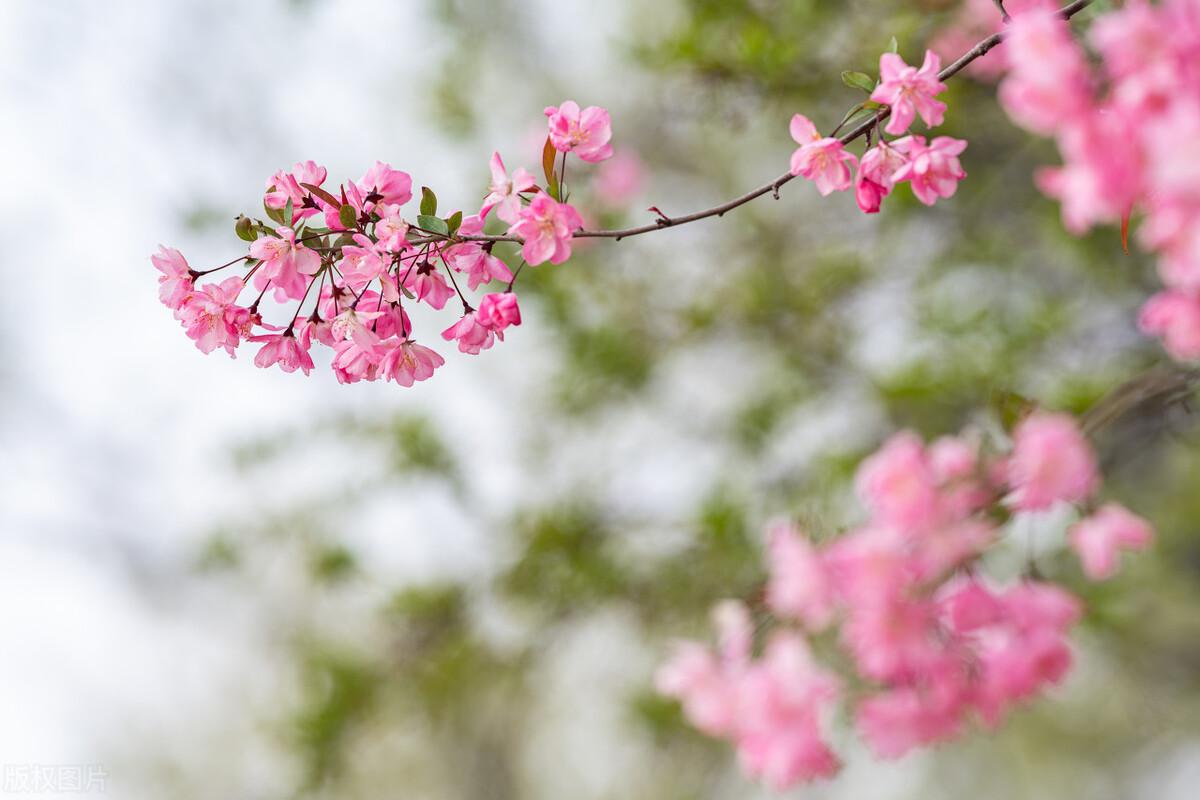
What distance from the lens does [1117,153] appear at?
1.33 feet

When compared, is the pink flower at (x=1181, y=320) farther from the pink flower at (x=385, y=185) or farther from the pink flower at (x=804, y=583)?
the pink flower at (x=385, y=185)

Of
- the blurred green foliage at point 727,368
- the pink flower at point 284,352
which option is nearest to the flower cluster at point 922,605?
the pink flower at point 284,352

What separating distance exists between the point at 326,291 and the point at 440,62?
1628 mm

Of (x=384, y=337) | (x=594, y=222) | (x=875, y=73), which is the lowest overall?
(x=384, y=337)

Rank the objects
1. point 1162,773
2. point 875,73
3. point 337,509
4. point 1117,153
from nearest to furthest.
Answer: point 1117,153, point 875,73, point 337,509, point 1162,773

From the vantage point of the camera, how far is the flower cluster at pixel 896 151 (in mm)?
663

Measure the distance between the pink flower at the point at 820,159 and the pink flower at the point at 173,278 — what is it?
1.48ft

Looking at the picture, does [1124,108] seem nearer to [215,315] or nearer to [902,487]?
[902,487]

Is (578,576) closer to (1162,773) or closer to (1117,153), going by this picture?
(1117,153)

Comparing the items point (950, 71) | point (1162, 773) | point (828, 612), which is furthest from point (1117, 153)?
point (1162, 773)

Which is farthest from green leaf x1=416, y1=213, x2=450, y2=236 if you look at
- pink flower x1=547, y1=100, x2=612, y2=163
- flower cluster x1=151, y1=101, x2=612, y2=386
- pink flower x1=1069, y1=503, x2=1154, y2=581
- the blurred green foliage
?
the blurred green foliage

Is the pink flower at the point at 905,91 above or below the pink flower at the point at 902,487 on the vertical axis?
above

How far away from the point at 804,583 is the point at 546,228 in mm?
296

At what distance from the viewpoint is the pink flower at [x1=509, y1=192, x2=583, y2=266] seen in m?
0.65
